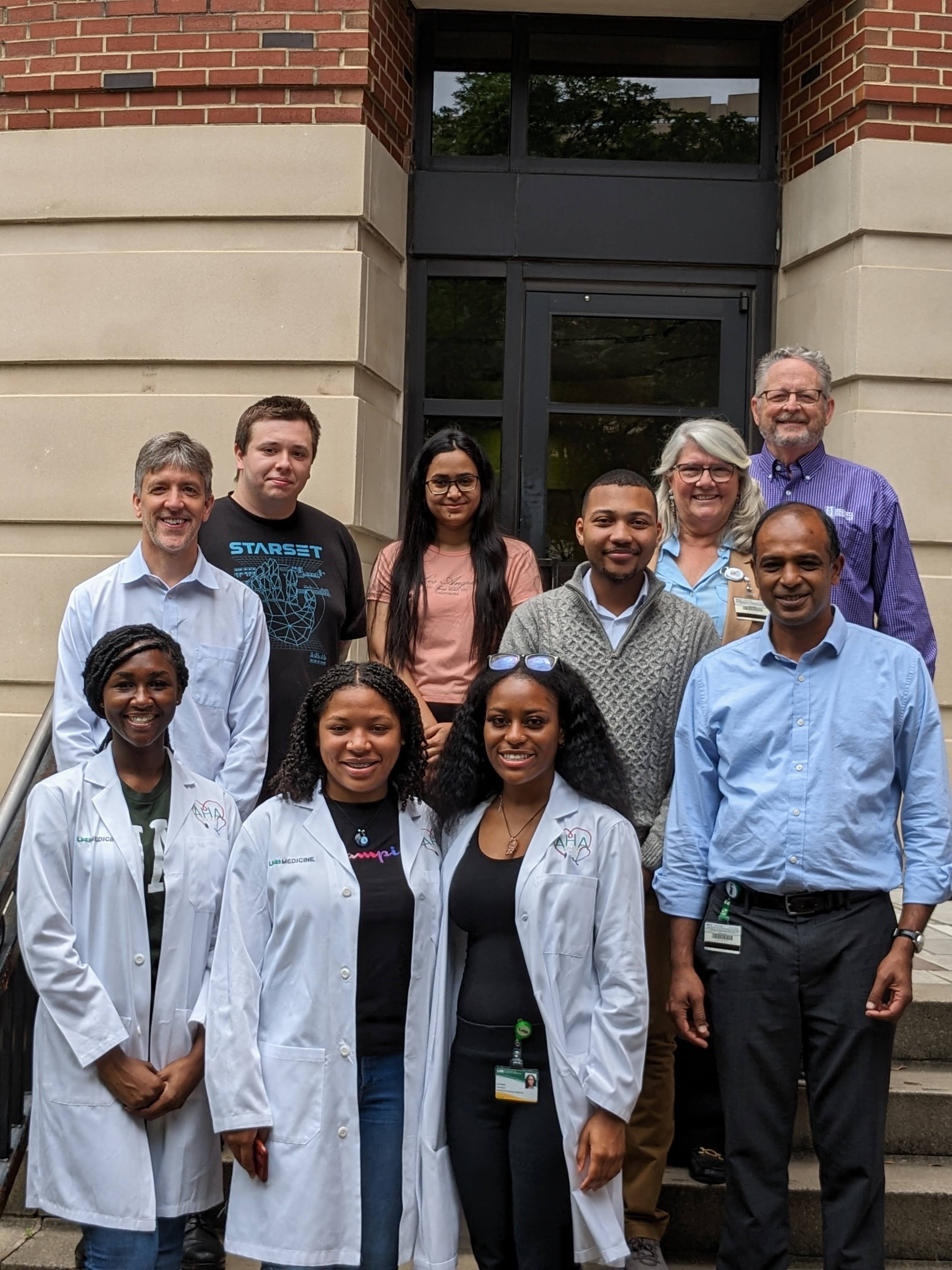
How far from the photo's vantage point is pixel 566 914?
3115 millimetres

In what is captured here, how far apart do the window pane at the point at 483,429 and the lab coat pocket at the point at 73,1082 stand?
4784mm

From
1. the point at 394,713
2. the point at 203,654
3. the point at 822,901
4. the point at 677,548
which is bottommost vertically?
the point at 822,901

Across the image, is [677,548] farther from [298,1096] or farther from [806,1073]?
[298,1096]

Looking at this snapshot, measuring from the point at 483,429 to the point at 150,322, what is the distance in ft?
6.25

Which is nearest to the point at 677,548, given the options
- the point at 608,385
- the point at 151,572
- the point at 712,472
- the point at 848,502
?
the point at 712,472

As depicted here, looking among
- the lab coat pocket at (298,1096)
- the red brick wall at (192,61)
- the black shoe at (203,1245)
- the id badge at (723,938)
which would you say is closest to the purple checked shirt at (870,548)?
the id badge at (723,938)

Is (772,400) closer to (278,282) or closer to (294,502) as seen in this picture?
(294,502)

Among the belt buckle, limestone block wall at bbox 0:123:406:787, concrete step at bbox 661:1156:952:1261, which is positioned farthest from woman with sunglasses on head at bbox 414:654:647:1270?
limestone block wall at bbox 0:123:406:787

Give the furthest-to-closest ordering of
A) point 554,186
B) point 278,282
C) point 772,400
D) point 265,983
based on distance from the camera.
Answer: point 554,186 < point 278,282 < point 772,400 < point 265,983

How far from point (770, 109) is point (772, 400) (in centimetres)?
363

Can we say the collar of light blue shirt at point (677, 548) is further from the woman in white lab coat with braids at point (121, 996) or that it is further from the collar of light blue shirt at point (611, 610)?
the woman in white lab coat with braids at point (121, 996)

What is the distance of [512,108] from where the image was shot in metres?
7.51

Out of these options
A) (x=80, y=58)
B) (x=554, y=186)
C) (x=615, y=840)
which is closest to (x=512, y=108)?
(x=554, y=186)

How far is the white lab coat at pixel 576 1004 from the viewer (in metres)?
3.05
